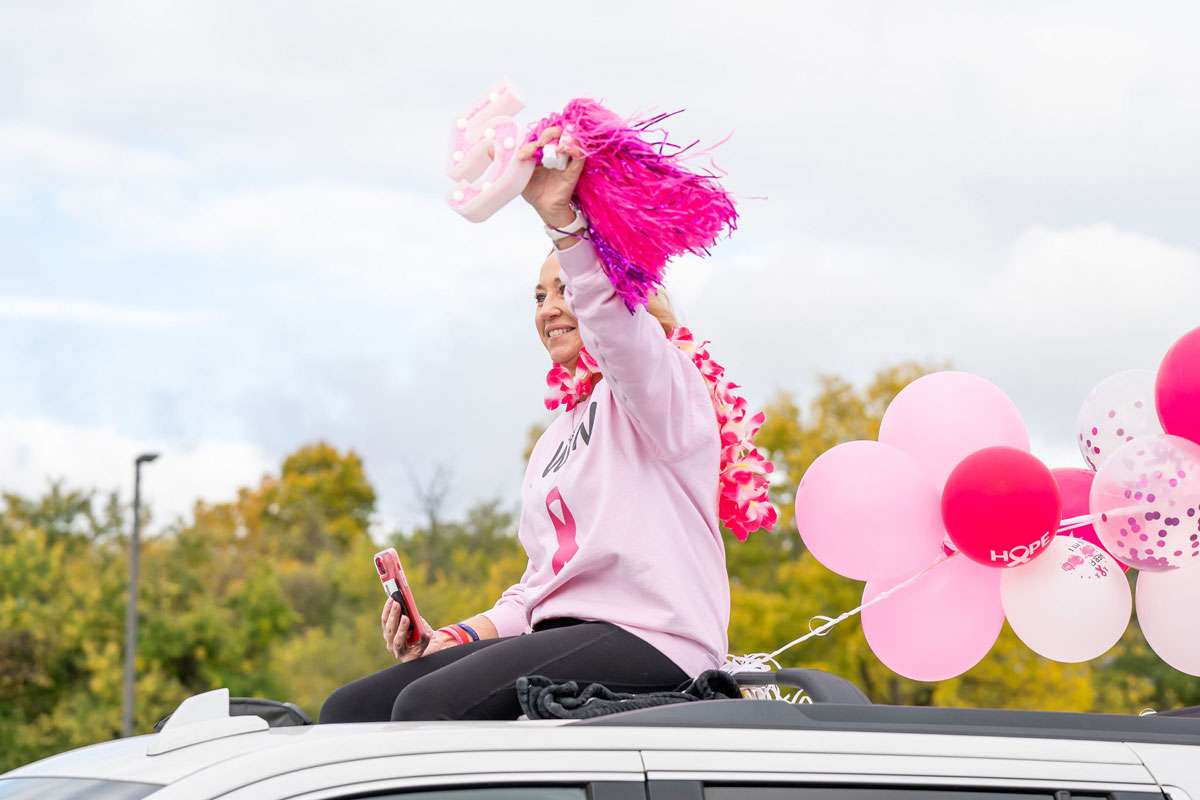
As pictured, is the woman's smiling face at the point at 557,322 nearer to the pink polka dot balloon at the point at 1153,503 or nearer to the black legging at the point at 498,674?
the black legging at the point at 498,674

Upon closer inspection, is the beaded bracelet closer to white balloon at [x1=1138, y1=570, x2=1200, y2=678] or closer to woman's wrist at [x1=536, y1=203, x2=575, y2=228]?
woman's wrist at [x1=536, y1=203, x2=575, y2=228]

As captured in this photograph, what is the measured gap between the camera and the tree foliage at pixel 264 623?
23.4 m

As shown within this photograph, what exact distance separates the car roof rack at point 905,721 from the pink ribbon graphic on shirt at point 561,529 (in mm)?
713

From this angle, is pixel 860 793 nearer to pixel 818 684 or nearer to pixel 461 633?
pixel 818 684

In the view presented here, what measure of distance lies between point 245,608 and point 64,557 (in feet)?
14.8

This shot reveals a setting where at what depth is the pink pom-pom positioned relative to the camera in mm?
2828

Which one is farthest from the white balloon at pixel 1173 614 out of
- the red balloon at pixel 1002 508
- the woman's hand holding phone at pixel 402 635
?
the woman's hand holding phone at pixel 402 635

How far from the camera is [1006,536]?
138 inches

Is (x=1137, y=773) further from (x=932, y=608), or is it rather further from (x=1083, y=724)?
(x=932, y=608)

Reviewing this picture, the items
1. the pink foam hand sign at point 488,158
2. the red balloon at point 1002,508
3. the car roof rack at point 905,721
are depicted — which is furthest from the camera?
the red balloon at point 1002,508

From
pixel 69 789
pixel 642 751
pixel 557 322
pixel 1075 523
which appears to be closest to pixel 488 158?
pixel 557 322

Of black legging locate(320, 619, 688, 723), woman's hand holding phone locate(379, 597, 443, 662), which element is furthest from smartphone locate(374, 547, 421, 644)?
black legging locate(320, 619, 688, 723)

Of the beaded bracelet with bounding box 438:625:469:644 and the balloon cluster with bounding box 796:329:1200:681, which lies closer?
the beaded bracelet with bounding box 438:625:469:644

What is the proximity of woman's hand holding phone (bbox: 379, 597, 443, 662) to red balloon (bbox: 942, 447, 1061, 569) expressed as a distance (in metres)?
1.33
